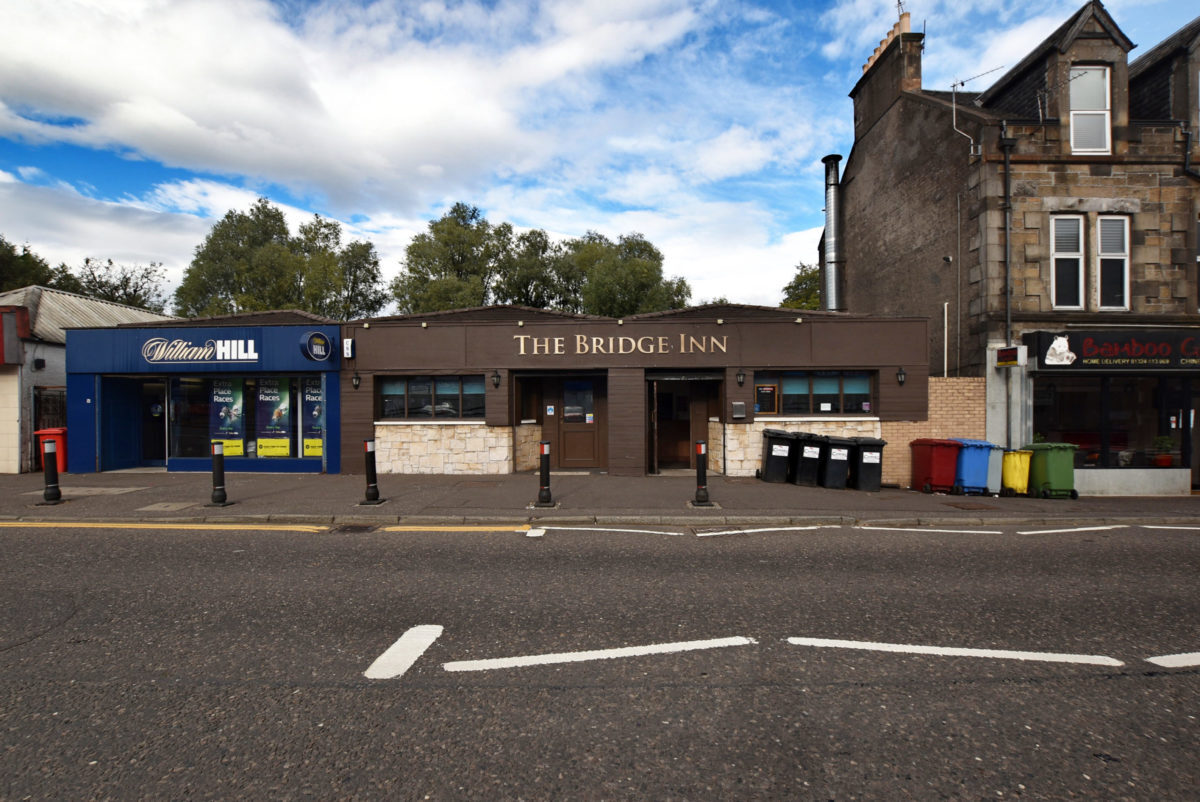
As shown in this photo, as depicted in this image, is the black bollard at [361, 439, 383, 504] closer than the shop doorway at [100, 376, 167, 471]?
Yes

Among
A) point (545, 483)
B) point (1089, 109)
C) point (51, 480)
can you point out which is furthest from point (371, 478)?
point (1089, 109)

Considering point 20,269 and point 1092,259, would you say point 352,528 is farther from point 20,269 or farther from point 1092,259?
point 20,269

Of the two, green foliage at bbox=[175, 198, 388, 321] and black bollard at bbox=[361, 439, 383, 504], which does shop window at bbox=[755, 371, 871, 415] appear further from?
green foliage at bbox=[175, 198, 388, 321]

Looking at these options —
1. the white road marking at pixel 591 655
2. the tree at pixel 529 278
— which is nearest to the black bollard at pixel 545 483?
the white road marking at pixel 591 655

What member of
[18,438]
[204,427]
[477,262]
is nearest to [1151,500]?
[204,427]

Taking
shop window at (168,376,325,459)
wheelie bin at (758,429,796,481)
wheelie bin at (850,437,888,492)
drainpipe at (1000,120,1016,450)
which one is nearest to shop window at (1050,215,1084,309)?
drainpipe at (1000,120,1016,450)

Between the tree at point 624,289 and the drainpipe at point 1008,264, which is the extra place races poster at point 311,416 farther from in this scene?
the tree at point 624,289

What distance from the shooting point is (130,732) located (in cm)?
310

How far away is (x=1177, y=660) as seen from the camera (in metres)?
4.02

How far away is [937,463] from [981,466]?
2.54ft

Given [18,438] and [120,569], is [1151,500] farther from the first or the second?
[18,438]

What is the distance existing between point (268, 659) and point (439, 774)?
1.94 m

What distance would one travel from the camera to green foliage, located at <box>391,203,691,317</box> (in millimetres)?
41969

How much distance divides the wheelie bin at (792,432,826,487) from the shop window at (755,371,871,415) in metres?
1.71
